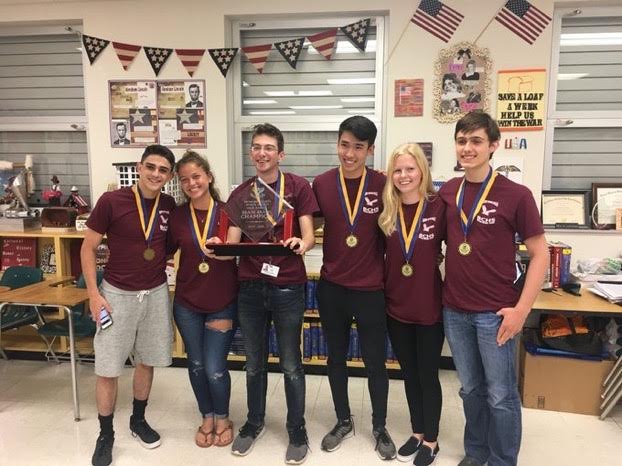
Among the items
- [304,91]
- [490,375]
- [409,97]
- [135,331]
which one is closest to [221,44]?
[304,91]

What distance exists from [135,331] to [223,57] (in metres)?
2.28

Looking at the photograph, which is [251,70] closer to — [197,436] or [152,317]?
[152,317]

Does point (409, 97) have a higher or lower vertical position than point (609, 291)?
higher

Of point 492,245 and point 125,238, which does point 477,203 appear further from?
point 125,238

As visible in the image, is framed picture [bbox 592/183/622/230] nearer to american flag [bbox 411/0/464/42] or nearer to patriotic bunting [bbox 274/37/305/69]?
american flag [bbox 411/0/464/42]

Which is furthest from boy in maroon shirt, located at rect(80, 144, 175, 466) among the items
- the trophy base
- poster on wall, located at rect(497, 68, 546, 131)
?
poster on wall, located at rect(497, 68, 546, 131)

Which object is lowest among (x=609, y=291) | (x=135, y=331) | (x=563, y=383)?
(x=563, y=383)

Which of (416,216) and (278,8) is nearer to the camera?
(416,216)

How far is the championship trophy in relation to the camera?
2.14 meters

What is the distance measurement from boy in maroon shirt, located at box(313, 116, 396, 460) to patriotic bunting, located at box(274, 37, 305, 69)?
171cm

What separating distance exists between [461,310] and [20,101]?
13.8ft

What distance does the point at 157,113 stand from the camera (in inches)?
146

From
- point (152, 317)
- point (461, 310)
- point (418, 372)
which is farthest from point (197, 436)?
point (461, 310)

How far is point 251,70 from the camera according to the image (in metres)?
3.80
